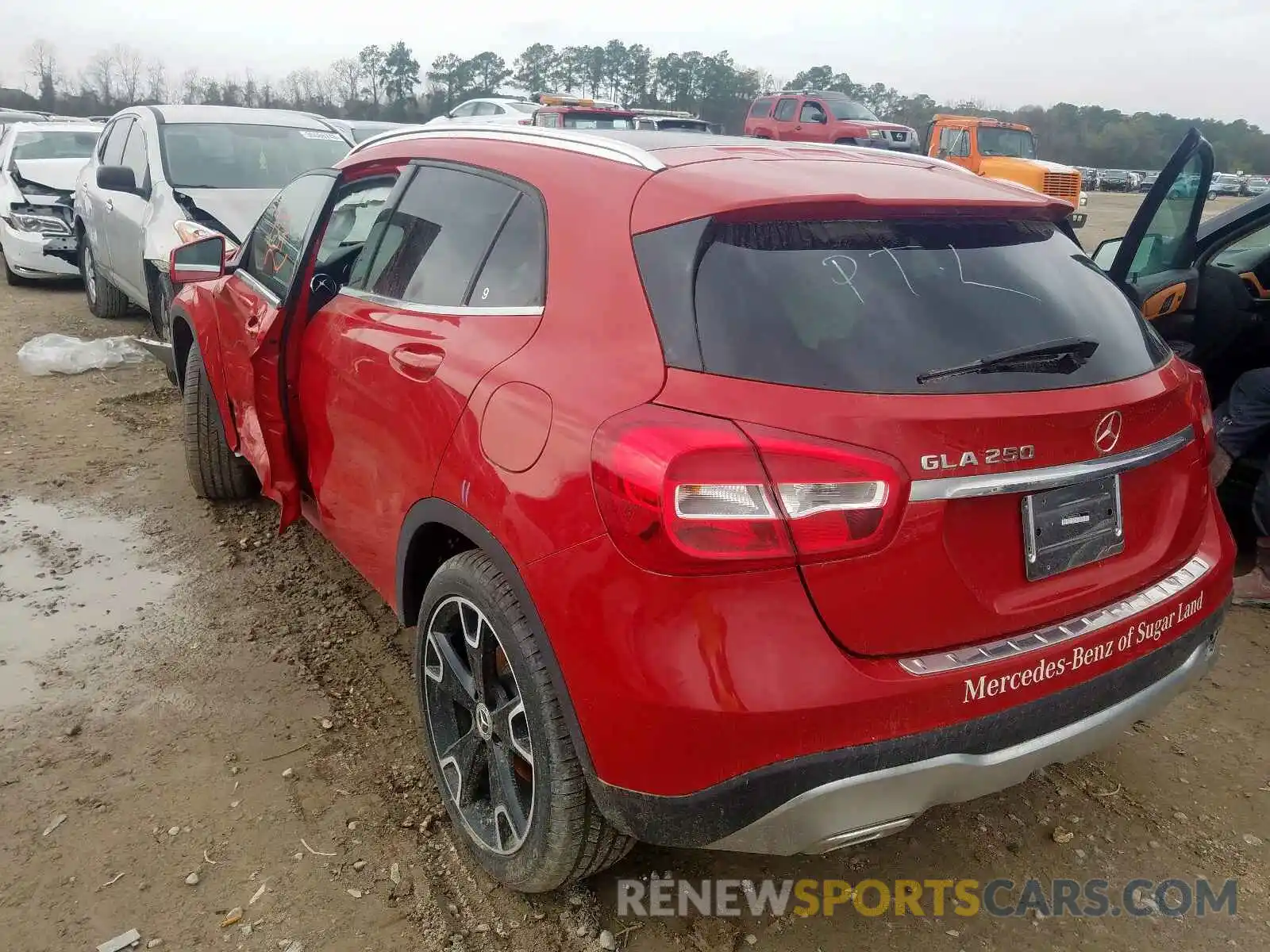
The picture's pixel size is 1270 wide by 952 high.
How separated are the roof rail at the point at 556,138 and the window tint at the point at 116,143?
6.15 meters

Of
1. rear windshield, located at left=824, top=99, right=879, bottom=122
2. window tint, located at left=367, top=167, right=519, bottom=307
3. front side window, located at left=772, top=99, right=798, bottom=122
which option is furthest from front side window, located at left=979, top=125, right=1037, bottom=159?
window tint, located at left=367, top=167, right=519, bottom=307

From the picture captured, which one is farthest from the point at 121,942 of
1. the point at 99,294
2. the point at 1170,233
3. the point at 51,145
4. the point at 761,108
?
the point at 761,108

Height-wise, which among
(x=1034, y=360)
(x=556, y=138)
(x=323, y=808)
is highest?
(x=556, y=138)

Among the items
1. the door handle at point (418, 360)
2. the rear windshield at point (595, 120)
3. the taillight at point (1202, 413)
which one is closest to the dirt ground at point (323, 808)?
the taillight at point (1202, 413)

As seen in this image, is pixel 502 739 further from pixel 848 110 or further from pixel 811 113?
pixel 848 110

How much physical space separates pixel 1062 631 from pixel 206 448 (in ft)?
12.8

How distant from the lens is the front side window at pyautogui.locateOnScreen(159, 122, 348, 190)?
720 cm

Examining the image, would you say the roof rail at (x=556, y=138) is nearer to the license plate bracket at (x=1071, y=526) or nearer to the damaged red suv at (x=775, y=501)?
the damaged red suv at (x=775, y=501)

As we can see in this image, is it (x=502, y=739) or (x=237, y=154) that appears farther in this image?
(x=237, y=154)

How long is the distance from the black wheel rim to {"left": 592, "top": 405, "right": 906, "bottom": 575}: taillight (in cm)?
60

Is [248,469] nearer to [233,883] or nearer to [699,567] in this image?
[233,883]

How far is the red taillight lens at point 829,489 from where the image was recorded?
1.69m

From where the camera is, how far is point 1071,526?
196 cm

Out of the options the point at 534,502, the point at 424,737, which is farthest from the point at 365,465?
the point at 534,502
